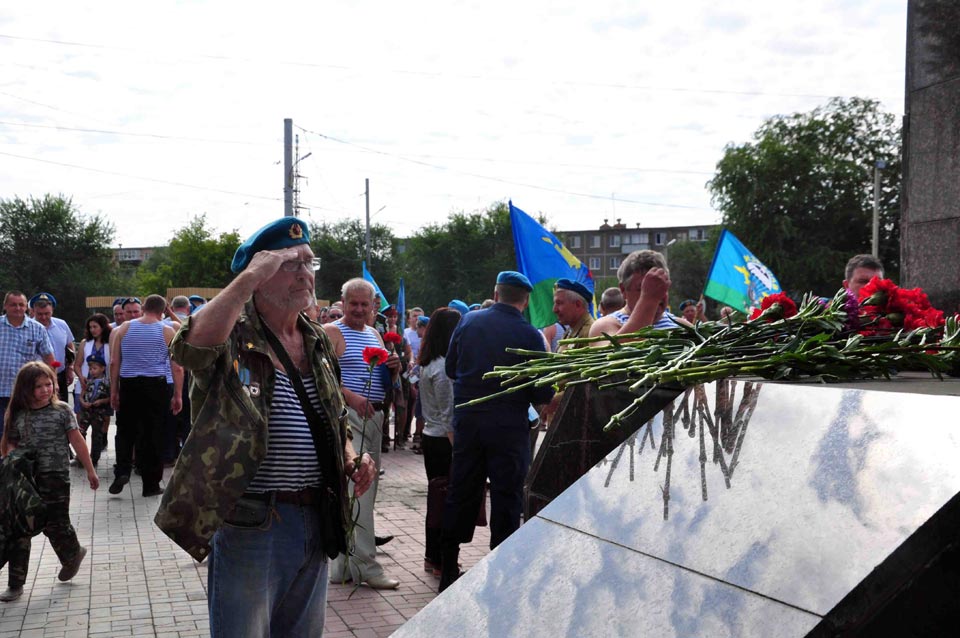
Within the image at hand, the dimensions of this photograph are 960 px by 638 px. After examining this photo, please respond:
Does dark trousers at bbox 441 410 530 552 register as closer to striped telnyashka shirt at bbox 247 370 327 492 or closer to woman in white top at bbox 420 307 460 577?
woman in white top at bbox 420 307 460 577

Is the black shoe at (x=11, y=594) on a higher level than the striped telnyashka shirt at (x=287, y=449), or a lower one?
lower

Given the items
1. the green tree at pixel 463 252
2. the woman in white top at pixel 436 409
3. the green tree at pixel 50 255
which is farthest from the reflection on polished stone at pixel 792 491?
the green tree at pixel 463 252

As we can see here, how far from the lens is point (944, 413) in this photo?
1716 millimetres

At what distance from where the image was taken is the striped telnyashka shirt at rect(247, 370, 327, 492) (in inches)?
114

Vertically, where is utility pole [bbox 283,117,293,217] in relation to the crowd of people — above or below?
above

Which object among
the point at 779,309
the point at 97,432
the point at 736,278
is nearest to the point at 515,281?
the point at 779,309

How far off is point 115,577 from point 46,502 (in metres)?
0.66

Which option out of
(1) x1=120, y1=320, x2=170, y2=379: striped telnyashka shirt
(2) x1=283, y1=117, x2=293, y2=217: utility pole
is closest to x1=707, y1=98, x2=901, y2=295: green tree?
(2) x1=283, y1=117, x2=293, y2=217: utility pole

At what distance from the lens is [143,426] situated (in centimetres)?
936

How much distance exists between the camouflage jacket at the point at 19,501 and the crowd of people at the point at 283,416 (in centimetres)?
6

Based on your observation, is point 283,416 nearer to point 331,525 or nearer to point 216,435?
point 216,435

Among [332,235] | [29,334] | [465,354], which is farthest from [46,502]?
[332,235]

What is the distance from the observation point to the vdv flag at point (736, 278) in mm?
10961

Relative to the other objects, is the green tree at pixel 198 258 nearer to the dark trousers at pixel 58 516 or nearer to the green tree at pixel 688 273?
the green tree at pixel 688 273
